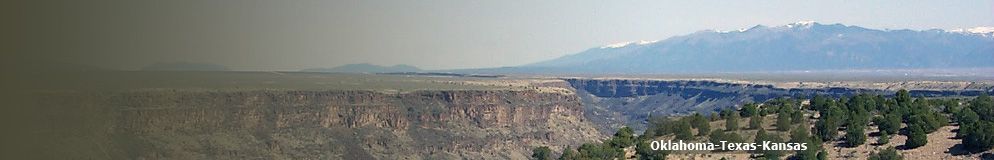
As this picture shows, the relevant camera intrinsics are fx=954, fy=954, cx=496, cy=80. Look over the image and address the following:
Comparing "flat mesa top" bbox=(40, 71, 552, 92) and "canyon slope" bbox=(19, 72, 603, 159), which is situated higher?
"flat mesa top" bbox=(40, 71, 552, 92)

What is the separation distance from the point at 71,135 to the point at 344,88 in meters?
22.6

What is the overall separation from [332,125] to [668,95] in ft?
136

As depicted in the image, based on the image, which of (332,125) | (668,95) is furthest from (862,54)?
(332,125)

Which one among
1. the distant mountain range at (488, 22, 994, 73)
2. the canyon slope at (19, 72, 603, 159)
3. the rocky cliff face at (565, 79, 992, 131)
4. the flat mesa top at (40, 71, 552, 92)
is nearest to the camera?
the flat mesa top at (40, 71, 552, 92)

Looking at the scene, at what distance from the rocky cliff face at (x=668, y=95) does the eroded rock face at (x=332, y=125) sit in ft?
26.8

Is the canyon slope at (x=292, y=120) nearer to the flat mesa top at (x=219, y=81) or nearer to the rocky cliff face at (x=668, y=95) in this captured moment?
the flat mesa top at (x=219, y=81)

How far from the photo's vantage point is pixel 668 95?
76625mm

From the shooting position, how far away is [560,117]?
2045 inches

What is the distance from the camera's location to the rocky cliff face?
6219 centimetres

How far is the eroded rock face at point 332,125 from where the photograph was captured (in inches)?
1277

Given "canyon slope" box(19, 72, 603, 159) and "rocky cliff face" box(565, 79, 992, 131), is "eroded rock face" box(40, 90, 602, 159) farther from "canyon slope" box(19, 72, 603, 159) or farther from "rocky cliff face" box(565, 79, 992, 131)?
"rocky cliff face" box(565, 79, 992, 131)

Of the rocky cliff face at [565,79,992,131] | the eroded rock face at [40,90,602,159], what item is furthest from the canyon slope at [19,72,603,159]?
the rocky cliff face at [565,79,992,131]

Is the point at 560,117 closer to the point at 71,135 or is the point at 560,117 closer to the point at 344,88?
the point at 344,88

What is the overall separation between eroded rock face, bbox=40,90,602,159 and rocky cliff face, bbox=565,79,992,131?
8166 millimetres
